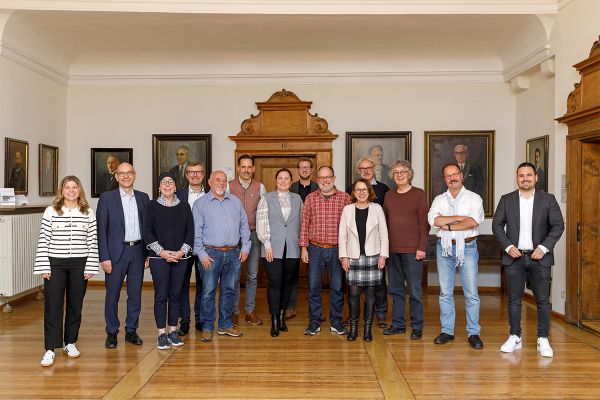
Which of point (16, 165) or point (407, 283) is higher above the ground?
point (16, 165)

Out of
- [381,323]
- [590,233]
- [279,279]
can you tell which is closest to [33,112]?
[279,279]

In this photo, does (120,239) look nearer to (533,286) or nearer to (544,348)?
(533,286)

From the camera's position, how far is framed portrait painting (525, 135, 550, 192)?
7.72 metres

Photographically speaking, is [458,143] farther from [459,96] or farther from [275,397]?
[275,397]

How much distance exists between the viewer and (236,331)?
19.2 feet

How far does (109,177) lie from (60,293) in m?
4.62

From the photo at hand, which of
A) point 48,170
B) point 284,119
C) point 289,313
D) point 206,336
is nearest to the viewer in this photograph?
point 206,336

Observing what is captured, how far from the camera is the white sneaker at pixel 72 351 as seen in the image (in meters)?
5.08

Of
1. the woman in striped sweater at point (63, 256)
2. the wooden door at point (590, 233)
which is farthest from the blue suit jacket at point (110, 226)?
the wooden door at point (590, 233)

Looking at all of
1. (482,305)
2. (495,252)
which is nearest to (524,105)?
(495,252)

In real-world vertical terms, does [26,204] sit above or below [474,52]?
below

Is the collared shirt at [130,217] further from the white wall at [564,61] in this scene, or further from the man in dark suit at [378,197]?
the white wall at [564,61]

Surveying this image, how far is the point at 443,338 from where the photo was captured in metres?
5.59

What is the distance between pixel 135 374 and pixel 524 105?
21.9 feet
